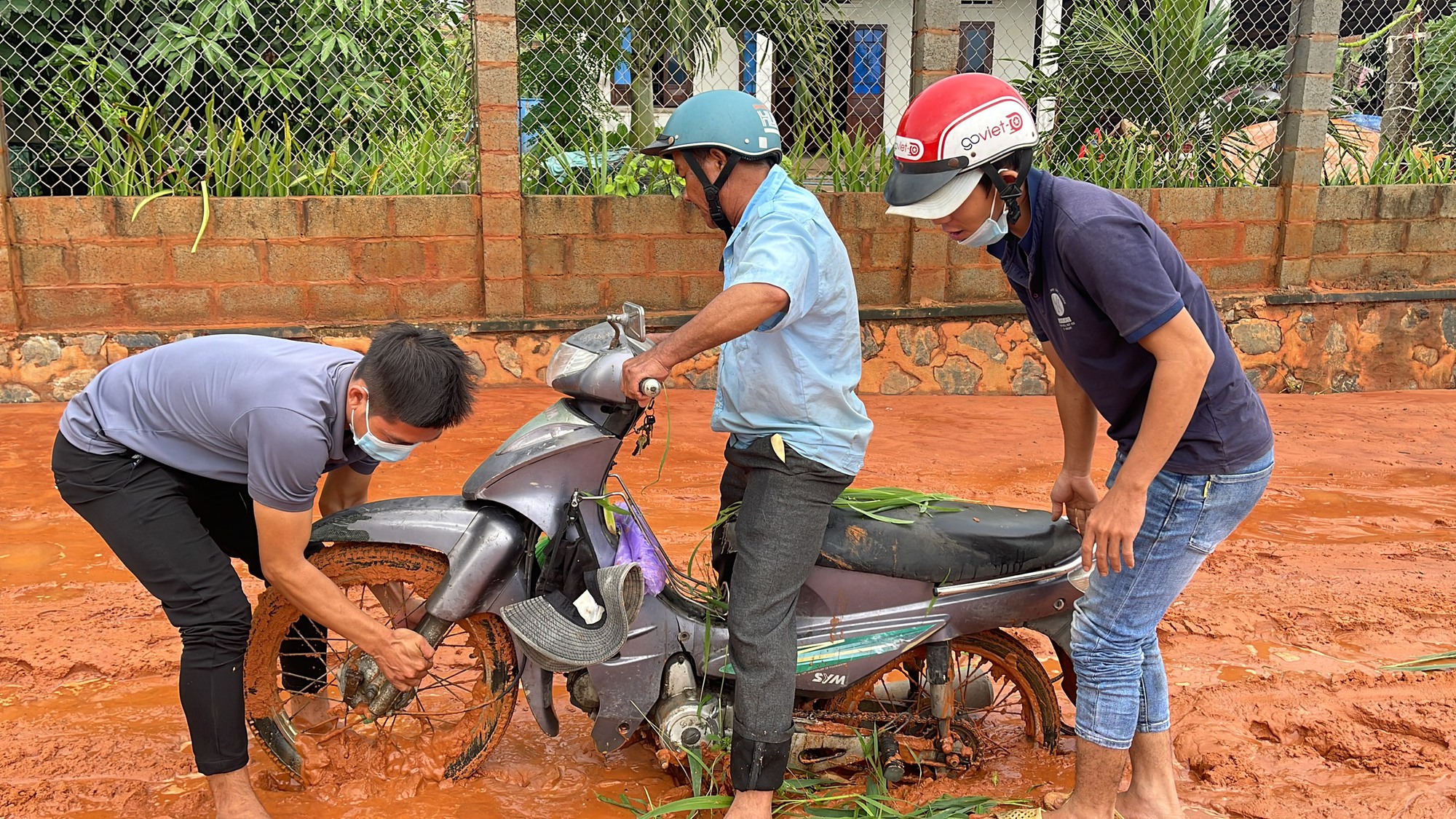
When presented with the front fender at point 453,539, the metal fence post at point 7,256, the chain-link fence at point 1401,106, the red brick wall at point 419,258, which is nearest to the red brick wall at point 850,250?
the red brick wall at point 419,258

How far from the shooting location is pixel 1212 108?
900 cm

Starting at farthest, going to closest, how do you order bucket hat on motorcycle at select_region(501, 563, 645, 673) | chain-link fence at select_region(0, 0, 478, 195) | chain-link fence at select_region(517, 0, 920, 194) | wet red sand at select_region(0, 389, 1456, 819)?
chain-link fence at select_region(517, 0, 920, 194), chain-link fence at select_region(0, 0, 478, 195), wet red sand at select_region(0, 389, 1456, 819), bucket hat on motorcycle at select_region(501, 563, 645, 673)

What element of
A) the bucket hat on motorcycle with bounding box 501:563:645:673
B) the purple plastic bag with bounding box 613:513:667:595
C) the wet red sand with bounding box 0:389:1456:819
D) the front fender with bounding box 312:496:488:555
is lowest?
the wet red sand with bounding box 0:389:1456:819

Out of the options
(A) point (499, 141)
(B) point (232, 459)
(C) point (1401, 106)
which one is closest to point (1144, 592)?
(B) point (232, 459)

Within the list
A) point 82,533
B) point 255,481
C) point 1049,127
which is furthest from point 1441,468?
point 82,533

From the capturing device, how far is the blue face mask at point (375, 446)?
8.79ft

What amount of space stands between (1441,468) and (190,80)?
8303 mm

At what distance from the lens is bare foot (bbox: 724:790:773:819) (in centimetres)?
288

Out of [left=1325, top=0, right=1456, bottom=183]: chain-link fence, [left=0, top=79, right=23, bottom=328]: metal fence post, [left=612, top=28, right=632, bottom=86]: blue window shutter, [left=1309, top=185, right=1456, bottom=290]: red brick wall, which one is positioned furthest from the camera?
[left=1325, top=0, right=1456, bottom=183]: chain-link fence

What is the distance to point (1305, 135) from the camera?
859cm

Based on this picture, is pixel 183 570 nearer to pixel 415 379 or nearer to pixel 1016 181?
pixel 415 379

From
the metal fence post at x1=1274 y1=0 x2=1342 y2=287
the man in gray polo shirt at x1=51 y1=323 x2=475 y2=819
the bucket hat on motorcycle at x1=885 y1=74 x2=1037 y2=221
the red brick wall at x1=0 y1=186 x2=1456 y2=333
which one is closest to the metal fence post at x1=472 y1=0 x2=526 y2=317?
the red brick wall at x1=0 y1=186 x2=1456 y2=333

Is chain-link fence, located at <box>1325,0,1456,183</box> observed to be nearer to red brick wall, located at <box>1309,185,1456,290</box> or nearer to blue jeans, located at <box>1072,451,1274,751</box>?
red brick wall, located at <box>1309,185,1456,290</box>

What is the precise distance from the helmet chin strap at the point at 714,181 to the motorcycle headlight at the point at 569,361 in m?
0.47
